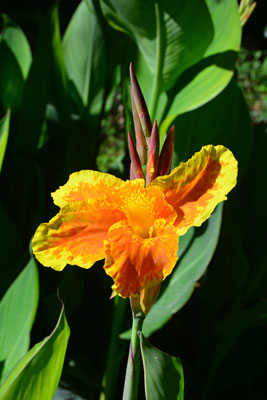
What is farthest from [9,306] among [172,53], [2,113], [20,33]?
[20,33]

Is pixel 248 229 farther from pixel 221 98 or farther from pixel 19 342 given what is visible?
pixel 19 342

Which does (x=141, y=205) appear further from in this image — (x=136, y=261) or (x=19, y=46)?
(x=19, y=46)

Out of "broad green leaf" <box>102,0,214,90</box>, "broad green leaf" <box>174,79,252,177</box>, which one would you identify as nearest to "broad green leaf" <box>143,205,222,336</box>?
"broad green leaf" <box>174,79,252,177</box>

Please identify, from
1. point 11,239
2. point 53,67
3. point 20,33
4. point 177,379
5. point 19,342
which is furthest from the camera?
point 20,33

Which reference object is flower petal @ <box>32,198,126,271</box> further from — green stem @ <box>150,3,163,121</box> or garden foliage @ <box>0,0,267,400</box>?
green stem @ <box>150,3,163,121</box>

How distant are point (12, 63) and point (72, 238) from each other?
0.95 metres

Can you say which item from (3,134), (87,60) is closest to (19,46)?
(87,60)

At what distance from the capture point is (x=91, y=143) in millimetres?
1249

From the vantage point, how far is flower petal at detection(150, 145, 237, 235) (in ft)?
1.47

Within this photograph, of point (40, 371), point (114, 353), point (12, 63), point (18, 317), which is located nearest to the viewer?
point (40, 371)

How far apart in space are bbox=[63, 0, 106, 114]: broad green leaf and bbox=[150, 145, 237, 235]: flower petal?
0.87m

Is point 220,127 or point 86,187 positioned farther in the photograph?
point 220,127

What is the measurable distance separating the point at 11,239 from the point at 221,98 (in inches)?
20.7

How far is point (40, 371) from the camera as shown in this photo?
1.91ft
